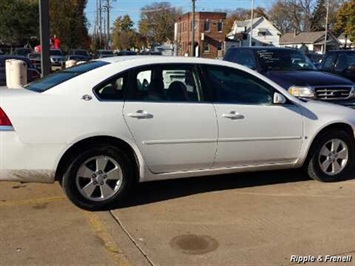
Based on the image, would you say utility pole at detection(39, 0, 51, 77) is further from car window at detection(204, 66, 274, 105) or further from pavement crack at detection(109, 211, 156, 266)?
pavement crack at detection(109, 211, 156, 266)

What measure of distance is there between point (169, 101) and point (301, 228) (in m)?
1.90

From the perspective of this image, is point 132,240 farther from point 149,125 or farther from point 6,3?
point 6,3

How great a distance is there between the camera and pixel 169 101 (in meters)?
5.55

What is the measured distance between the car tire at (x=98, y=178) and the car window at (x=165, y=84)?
2.16 ft

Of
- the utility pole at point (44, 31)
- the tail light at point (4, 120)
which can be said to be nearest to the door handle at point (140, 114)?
the tail light at point (4, 120)

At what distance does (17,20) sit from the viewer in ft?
177

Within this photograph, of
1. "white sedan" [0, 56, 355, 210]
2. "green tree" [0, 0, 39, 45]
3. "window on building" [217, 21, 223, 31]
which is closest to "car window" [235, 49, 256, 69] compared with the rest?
"white sedan" [0, 56, 355, 210]

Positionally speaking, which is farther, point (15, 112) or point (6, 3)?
point (6, 3)

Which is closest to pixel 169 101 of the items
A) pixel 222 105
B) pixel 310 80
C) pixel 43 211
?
pixel 222 105

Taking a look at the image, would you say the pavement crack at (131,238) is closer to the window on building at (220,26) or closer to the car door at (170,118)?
the car door at (170,118)

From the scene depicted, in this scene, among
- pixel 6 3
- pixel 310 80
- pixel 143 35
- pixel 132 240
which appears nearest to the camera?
pixel 132 240

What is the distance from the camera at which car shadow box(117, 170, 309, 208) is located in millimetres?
5902

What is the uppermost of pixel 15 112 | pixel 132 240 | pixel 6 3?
pixel 6 3

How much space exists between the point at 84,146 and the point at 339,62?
35.0ft
